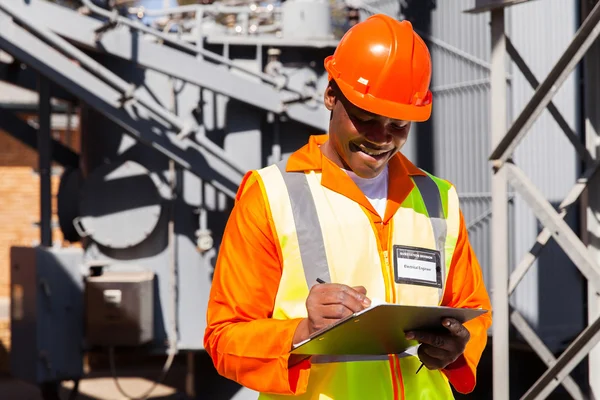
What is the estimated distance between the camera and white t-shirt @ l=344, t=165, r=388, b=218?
241 cm

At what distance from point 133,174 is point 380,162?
4.91 metres

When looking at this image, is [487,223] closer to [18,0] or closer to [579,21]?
[579,21]

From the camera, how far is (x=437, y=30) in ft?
21.9

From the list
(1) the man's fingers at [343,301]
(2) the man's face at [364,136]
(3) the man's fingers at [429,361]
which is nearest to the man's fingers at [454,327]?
(3) the man's fingers at [429,361]

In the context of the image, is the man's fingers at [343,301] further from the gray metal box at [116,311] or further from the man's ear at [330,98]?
the gray metal box at [116,311]

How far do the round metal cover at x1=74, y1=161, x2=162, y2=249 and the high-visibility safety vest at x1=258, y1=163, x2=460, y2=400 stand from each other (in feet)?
15.5

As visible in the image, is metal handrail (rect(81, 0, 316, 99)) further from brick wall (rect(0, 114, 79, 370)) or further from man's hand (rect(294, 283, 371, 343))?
brick wall (rect(0, 114, 79, 370))

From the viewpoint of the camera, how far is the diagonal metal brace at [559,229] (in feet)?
12.9

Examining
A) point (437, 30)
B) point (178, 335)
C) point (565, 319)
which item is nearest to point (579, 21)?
point (437, 30)

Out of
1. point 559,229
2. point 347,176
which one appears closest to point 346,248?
point 347,176

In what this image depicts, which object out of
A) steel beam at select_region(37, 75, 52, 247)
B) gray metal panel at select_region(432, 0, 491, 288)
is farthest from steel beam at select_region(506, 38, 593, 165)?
steel beam at select_region(37, 75, 52, 247)

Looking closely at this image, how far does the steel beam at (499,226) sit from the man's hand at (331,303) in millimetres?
2424

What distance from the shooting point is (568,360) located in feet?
13.1

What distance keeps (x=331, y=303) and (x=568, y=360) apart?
2.29m
